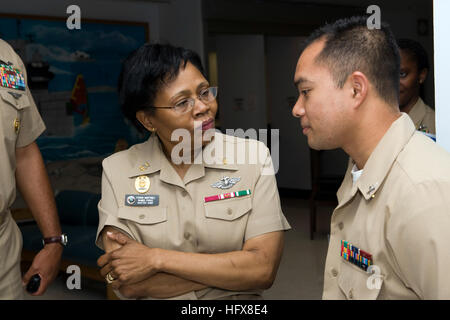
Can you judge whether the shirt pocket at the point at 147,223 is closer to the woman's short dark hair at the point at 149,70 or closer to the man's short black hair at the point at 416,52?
the woman's short dark hair at the point at 149,70

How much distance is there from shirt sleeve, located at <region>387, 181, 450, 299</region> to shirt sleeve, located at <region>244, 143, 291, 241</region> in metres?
0.66

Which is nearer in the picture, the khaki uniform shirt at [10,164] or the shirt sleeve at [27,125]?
the khaki uniform shirt at [10,164]

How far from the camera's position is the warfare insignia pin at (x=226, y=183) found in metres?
1.83

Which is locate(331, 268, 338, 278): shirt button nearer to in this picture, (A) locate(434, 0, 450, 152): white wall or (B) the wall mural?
(A) locate(434, 0, 450, 152): white wall

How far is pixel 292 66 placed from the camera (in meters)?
8.56

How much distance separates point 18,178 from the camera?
1.96 m

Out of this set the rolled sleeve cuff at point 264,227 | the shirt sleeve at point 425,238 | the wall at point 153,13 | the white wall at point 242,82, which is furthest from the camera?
the white wall at point 242,82

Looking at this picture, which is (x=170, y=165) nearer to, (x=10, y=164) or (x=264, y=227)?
(x=264, y=227)

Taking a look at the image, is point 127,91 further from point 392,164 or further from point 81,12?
point 81,12

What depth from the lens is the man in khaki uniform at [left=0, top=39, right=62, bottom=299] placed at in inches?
70.0

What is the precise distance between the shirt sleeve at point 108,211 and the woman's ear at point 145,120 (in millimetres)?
201

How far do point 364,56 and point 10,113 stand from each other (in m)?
1.24

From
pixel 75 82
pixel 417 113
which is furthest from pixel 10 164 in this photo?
pixel 75 82

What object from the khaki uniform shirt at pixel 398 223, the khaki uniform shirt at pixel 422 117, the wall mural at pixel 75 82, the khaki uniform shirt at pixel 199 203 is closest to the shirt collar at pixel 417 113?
the khaki uniform shirt at pixel 422 117
